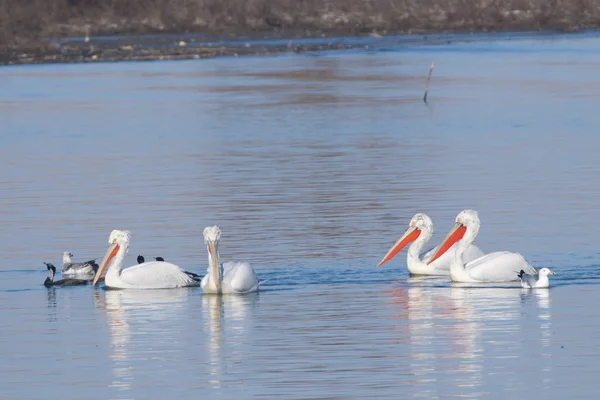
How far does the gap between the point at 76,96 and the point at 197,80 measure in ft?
24.8

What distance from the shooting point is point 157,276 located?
47.1 ft

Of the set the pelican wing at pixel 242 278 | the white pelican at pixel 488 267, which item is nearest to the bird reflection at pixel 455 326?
the white pelican at pixel 488 267

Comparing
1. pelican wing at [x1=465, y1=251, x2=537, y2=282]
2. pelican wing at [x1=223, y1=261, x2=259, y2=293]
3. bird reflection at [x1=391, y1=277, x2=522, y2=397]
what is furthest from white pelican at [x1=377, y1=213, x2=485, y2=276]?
pelican wing at [x1=223, y1=261, x2=259, y2=293]

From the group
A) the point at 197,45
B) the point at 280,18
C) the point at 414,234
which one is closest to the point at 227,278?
the point at 414,234

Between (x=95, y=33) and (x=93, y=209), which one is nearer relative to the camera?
(x=93, y=209)

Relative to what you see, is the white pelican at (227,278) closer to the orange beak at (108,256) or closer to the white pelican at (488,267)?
the orange beak at (108,256)

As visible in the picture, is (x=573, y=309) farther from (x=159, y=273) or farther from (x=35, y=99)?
(x=35, y=99)

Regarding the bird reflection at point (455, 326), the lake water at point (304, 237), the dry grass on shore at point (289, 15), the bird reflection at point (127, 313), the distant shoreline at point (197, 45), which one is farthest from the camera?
the dry grass on shore at point (289, 15)

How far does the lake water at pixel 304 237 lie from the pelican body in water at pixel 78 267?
0.71 feet

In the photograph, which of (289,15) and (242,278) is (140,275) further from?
(289,15)

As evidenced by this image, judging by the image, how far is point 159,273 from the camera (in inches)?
563

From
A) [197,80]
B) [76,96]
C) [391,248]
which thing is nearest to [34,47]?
[197,80]

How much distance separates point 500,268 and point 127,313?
133 inches

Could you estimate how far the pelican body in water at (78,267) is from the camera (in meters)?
15.0
